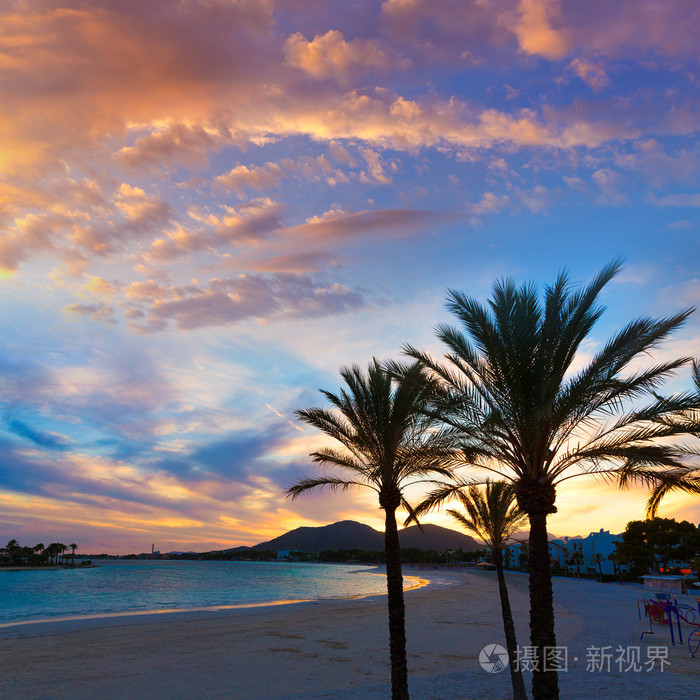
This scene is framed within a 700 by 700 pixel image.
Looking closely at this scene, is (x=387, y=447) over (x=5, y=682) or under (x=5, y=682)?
over

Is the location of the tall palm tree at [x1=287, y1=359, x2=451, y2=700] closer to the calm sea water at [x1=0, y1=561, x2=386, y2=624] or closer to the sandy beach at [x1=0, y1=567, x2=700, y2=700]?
the sandy beach at [x1=0, y1=567, x2=700, y2=700]

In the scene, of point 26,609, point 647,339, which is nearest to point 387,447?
point 647,339

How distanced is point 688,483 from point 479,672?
9.99m

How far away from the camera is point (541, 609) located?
9.70 m

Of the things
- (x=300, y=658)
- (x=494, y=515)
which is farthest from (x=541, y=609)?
(x=300, y=658)

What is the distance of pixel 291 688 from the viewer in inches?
586

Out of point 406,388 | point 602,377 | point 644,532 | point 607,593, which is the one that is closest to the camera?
point 602,377

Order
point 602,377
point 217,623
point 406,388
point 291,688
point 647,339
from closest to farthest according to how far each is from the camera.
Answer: point 647,339 < point 602,377 < point 406,388 < point 291,688 < point 217,623

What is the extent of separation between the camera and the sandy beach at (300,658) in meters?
14.4

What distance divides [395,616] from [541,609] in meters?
3.59

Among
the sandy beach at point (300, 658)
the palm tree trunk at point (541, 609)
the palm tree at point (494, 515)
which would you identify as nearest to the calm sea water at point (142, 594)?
the sandy beach at point (300, 658)

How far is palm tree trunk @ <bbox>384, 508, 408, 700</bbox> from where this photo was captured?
37.1 feet

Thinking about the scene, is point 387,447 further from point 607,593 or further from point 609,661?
point 607,593

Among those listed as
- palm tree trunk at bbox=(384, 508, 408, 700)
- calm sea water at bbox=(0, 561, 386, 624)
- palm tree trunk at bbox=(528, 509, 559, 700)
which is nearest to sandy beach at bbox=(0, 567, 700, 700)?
palm tree trunk at bbox=(384, 508, 408, 700)
